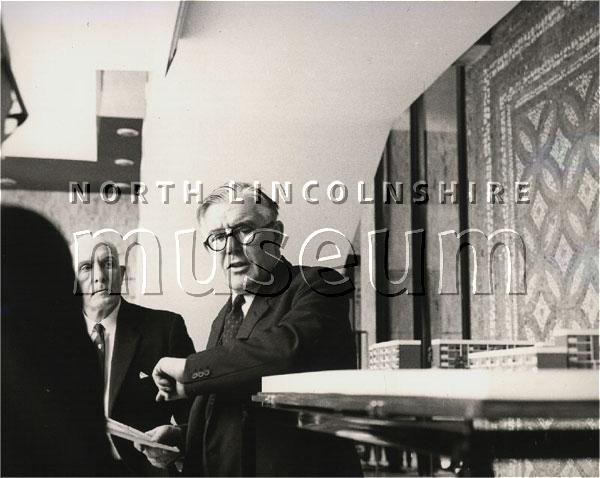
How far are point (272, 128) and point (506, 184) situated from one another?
3.52ft

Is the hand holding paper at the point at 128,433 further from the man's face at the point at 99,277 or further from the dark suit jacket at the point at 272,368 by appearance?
the man's face at the point at 99,277

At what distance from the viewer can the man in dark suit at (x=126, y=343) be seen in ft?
11.0

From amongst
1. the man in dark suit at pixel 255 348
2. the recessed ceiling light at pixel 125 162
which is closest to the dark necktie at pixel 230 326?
the man in dark suit at pixel 255 348

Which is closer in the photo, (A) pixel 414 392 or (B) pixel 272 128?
(A) pixel 414 392

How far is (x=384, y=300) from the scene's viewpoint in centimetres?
337

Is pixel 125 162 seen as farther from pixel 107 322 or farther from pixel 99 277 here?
pixel 107 322

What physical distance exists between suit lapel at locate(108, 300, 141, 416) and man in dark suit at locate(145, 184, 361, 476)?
15cm

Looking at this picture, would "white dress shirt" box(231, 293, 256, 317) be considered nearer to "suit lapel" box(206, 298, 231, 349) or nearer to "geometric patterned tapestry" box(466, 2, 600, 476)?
"suit lapel" box(206, 298, 231, 349)

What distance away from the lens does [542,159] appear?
3396mm

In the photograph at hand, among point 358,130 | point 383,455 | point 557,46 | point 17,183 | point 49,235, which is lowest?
point 383,455

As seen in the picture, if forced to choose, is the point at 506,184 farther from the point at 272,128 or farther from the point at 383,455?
the point at 383,455

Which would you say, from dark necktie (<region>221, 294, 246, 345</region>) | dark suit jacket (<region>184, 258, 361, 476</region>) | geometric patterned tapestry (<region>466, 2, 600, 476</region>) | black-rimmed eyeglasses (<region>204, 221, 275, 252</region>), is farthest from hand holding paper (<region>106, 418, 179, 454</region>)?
geometric patterned tapestry (<region>466, 2, 600, 476</region>)

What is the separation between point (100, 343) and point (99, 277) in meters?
0.29

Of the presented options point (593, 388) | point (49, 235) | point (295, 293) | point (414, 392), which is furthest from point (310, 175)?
point (593, 388)
